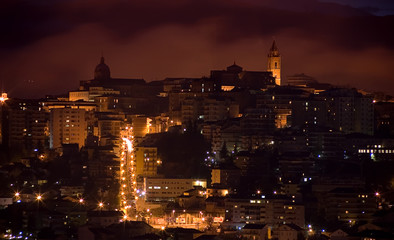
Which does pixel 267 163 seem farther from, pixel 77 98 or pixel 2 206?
pixel 77 98

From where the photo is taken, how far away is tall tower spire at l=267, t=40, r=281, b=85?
1948 inches

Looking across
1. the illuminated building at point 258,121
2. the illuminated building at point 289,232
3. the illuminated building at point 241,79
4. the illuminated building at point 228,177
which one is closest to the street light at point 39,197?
the illuminated building at point 228,177

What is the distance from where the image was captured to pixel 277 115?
142 feet

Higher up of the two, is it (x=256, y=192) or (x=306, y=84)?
(x=306, y=84)

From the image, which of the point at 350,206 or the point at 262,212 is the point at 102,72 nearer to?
the point at 262,212

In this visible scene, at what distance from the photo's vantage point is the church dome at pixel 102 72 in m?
52.7

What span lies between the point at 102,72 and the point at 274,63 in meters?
7.34

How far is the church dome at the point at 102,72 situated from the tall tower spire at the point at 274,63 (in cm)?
692

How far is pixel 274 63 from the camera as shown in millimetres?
50031

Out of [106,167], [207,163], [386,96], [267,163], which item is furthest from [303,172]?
[386,96]

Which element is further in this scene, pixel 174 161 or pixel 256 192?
pixel 174 161

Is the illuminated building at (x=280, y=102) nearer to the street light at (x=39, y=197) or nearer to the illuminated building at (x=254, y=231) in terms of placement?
the street light at (x=39, y=197)

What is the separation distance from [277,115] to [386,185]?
629 centimetres

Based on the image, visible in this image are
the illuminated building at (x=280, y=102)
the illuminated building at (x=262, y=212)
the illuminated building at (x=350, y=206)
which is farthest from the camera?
the illuminated building at (x=280, y=102)
